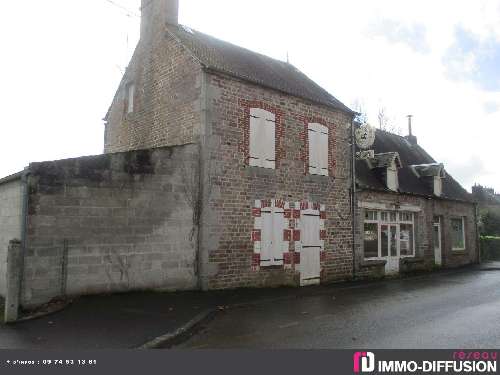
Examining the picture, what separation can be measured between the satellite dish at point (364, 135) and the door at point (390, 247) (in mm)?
3497

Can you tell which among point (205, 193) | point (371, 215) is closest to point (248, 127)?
point (205, 193)

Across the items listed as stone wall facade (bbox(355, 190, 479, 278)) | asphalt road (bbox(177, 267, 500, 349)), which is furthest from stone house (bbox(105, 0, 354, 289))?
asphalt road (bbox(177, 267, 500, 349))

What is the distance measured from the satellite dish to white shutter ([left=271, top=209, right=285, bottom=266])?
23.3ft

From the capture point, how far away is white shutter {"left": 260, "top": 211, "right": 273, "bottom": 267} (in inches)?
490

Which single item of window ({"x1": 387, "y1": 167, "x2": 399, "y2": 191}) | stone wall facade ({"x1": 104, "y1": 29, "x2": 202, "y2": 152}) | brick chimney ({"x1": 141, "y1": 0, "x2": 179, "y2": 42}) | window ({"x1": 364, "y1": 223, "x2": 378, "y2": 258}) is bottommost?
window ({"x1": 364, "y1": 223, "x2": 378, "y2": 258})

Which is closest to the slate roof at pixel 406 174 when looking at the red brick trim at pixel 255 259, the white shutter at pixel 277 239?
the white shutter at pixel 277 239

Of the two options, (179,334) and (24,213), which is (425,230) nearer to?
(179,334)

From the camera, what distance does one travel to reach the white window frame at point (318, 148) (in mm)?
14164

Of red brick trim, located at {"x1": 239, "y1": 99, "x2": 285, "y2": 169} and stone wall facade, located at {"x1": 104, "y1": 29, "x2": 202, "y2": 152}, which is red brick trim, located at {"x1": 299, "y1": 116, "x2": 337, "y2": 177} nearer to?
red brick trim, located at {"x1": 239, "y1": 99, "x2": 285, "y2": 169}

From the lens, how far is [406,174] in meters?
20.4

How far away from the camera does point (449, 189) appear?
22547 mm

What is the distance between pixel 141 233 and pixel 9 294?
299 centimetres

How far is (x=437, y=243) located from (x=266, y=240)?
11.4 m

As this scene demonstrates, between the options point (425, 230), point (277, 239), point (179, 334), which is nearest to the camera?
point (179, 334)
